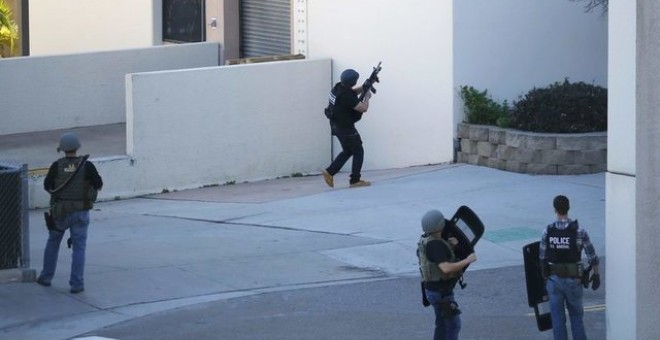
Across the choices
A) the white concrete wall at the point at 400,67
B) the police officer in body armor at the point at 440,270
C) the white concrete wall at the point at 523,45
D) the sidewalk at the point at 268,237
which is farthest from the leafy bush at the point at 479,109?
the police officer in body armor at the point at 440,270

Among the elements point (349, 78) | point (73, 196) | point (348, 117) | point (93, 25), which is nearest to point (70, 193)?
point (73, 196)

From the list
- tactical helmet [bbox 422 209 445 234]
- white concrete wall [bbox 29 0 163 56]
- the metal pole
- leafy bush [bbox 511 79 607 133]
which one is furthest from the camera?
white concrete wall [bbox 29 0 163 56]

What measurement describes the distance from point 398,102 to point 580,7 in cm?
325

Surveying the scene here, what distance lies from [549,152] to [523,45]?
242 cm

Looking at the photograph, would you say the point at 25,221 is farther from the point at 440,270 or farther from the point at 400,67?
the point at 400,67

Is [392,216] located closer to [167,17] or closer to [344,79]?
[344,79]

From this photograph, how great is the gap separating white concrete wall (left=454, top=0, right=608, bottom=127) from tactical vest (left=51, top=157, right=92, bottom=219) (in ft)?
25.7

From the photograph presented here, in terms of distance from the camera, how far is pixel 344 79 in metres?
17.1

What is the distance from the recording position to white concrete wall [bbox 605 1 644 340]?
Answer: 9688 millimetres

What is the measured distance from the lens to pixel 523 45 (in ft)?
63.3

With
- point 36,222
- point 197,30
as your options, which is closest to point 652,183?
point 36,222

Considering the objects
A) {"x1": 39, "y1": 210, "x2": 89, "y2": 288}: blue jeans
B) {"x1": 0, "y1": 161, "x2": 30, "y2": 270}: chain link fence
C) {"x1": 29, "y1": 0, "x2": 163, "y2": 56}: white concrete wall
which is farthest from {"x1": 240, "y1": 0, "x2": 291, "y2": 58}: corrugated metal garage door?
{"x1": 39, "y1": 210, "x2": 89, "y2": 288}: blue jeans

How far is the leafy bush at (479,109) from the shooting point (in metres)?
18.6

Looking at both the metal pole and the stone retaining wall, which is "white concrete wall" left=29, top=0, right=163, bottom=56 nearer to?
the stone retaining wall
